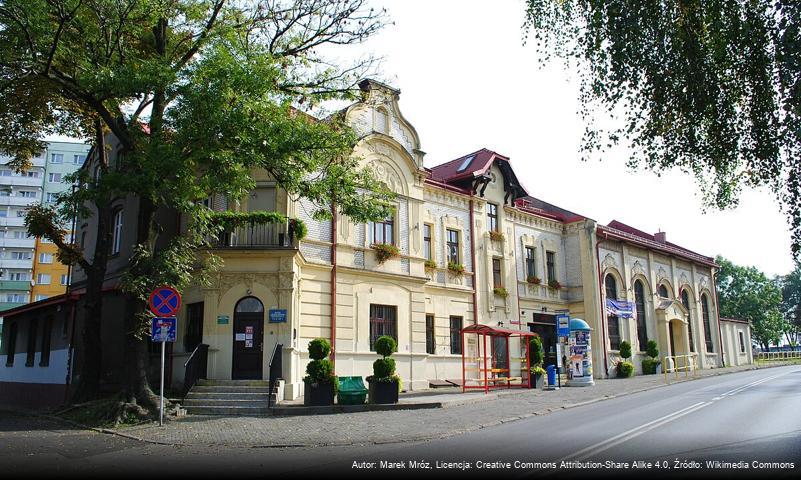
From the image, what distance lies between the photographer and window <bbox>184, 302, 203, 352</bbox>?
20.0m

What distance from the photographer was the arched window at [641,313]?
115 feet

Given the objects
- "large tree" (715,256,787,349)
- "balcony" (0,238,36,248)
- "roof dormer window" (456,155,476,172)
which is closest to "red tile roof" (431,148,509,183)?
"roof dormer window" (456,155,476,172)

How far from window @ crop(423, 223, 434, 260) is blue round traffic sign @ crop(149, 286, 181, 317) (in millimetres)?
13116

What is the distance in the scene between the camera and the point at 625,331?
33562 mm

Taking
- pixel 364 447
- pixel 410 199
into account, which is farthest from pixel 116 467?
pixel 410 199

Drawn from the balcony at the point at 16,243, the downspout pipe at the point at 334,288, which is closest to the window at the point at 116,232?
the downspout pipe at the point at 334,288

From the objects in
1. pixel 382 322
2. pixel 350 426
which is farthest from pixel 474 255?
pixel 350 426

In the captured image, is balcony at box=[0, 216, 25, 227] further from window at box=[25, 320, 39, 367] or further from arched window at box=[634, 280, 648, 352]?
arched window at box=[634, 280, 648, 352]

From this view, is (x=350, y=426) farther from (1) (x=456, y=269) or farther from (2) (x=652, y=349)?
(2) (x=652, y=349)

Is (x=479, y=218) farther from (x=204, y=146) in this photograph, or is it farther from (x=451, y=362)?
(x=204, y=146)

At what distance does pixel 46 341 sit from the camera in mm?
26172

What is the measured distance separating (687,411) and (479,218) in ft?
50.0

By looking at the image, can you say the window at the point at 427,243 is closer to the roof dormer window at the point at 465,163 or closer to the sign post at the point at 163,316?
the roof dormer window at the point at 465,163

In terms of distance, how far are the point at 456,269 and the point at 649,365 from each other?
1438 centimetres
